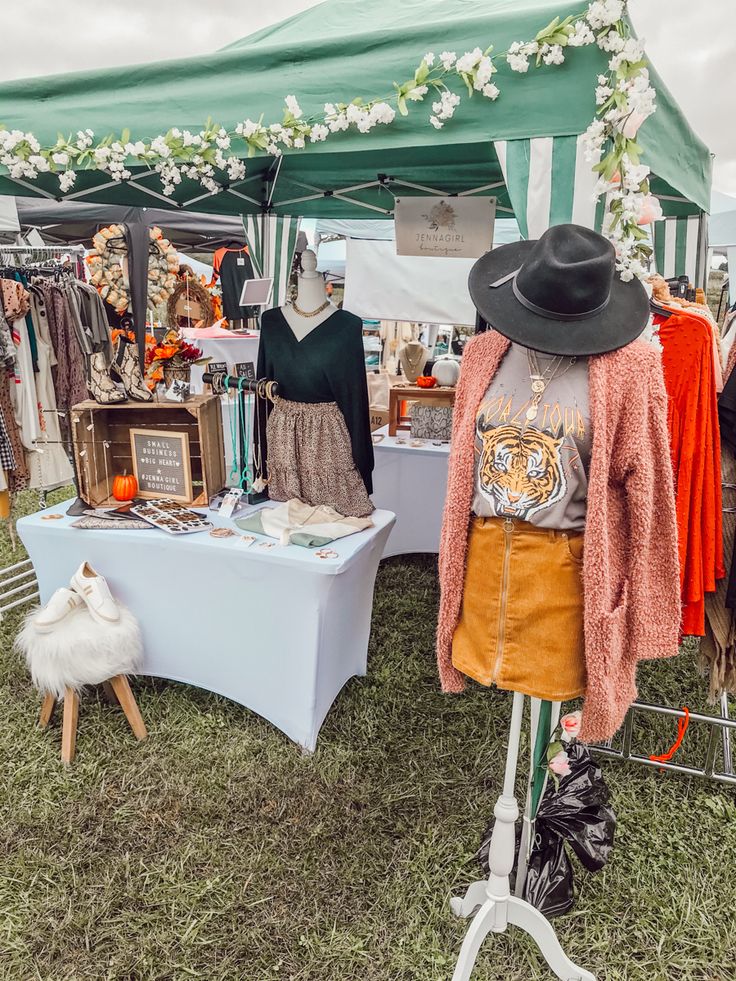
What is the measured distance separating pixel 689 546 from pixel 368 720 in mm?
1336

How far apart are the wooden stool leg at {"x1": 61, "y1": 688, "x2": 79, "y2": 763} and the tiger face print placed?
168 centimetres

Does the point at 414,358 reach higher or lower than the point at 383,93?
lower

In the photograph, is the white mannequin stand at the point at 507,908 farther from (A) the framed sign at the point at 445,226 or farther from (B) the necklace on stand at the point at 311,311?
(A) the framed sign at the point at 445,226

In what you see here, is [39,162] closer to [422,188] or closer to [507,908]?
[422,188]

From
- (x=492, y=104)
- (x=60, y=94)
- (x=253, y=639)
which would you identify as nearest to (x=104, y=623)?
(x=253, y=639)

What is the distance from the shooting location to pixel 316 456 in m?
2.39

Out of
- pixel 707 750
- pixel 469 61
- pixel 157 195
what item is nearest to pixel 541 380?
pixel 469 61

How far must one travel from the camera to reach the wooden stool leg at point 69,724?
2.12 m

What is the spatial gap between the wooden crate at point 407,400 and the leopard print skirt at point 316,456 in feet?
3.45

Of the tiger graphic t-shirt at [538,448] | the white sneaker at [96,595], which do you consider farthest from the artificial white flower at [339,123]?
the white sneaker at [96,595]

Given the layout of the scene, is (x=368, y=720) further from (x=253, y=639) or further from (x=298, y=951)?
(x=298, y=951)

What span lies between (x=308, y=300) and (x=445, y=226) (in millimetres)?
1140

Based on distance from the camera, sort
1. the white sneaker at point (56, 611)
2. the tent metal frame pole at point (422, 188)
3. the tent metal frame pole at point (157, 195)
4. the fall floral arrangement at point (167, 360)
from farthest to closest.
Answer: the tent metal frame pole at point (422, 188) → the tent metal frame pole at point (157, 195) → the fall floral arrangement at point (167, 360) → the white sneaker at point (56, 611)

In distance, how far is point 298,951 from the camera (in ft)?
5.12
